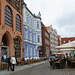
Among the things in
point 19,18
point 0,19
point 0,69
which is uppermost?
point 19,18

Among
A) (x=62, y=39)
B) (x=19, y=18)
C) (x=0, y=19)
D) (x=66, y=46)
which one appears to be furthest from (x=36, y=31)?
(x=62, y=39)

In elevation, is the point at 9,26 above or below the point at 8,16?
below

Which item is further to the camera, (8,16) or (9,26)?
(8,16)

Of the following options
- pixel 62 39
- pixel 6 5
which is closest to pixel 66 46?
pixel 6 5

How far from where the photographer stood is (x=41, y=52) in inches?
2046

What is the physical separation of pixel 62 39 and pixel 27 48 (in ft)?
273

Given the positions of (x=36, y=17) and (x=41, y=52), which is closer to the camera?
(x=36, y=17)

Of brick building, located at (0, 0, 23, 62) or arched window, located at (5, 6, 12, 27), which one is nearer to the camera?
brick building, located at (0, 0, 23, 62)

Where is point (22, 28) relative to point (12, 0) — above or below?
below

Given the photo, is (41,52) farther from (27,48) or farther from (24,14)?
(24,14)

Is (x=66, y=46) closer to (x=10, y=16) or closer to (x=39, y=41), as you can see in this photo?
(x=10, y=16)

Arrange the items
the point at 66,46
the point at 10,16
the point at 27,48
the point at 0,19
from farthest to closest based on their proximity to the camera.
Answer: the point at 27,48, the point at 10,16, the point at 0,19, the point at 66,46

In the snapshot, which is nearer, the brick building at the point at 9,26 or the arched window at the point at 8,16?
the brick building at the point at 9,26

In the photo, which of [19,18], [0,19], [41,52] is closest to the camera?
[0,19]
